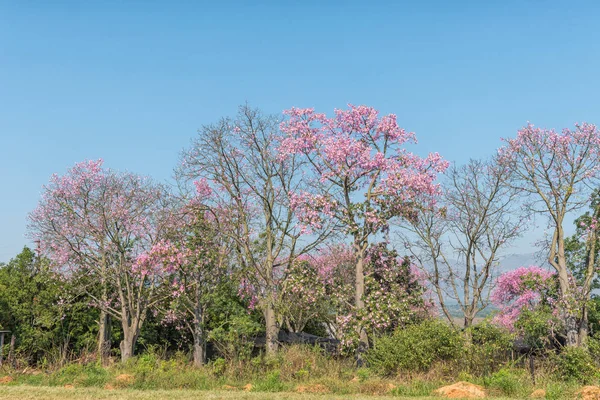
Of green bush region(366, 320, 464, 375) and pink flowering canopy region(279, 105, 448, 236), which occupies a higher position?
pink flowering canopy region(279, 105, 448, 236)

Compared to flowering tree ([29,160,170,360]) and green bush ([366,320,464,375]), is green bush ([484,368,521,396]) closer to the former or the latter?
green bush ([366,320,464,375])

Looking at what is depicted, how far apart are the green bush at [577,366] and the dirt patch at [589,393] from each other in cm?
293

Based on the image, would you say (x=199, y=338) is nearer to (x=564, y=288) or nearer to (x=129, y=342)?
(x=129, y=342)

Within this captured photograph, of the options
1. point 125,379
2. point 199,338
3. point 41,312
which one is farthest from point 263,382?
point 41,312

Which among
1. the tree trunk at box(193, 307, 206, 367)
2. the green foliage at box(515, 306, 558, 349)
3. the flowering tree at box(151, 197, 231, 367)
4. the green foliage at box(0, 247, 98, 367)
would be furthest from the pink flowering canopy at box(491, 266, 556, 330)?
the green foliage at box(0, 247, 98, 367)

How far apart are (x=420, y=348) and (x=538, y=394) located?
384 cm

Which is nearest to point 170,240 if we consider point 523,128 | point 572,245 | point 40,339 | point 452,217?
point 40,339

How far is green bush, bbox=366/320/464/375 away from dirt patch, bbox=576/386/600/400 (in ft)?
13.1

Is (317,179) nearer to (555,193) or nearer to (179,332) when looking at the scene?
(555,193)

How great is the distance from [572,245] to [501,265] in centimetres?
504

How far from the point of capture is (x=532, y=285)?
23062mm

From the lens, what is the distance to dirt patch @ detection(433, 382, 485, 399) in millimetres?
12805

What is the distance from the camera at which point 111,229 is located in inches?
1013

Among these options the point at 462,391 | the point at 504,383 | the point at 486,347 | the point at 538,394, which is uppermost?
the point at 486,347
